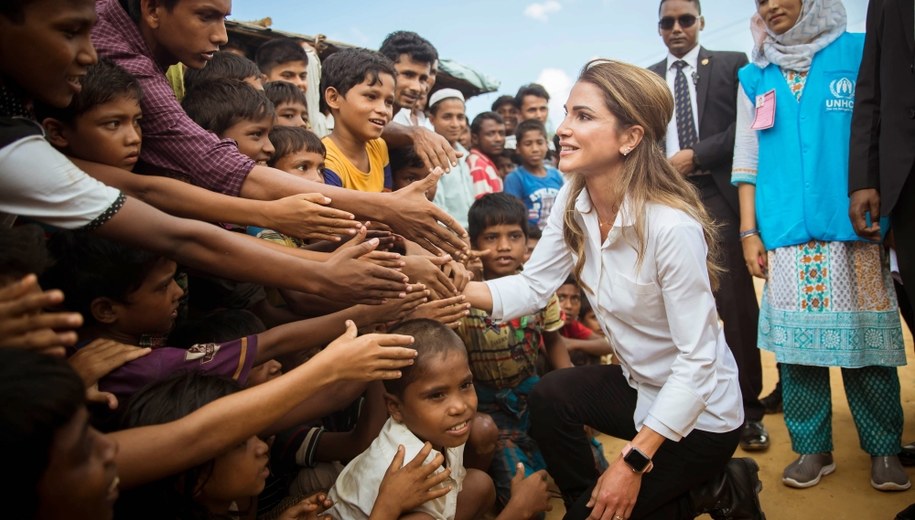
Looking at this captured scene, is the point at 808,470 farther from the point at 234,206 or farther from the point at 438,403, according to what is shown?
the point at 234,206

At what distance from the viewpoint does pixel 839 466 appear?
351 centimetres

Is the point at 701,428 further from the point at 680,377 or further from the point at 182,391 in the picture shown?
the point at 182,391

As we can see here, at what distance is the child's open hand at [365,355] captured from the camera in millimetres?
1811

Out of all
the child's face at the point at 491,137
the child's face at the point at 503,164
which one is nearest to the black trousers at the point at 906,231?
the child's face at the point at 491,137

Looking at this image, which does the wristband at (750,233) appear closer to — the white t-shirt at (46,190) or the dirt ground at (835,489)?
the dirt ground at (835,489)

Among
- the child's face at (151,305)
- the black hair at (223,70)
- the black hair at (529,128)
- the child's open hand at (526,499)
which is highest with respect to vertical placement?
the black hair at (223,70)

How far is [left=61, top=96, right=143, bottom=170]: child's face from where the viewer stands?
2.26 metres

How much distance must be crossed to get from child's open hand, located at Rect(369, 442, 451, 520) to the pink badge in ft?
8.69

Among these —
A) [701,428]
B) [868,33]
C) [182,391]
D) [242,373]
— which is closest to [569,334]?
[701,428]

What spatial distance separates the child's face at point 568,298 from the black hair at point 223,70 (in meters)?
2.60

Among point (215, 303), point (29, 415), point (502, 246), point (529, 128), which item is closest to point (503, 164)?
point (529, 128)

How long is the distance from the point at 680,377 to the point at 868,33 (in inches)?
78.7

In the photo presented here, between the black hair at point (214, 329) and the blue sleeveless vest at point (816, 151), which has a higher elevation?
the blue sleeveless vest at point (816, 151)

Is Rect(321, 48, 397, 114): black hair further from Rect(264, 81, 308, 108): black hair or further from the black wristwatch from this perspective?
the black wristwatch
